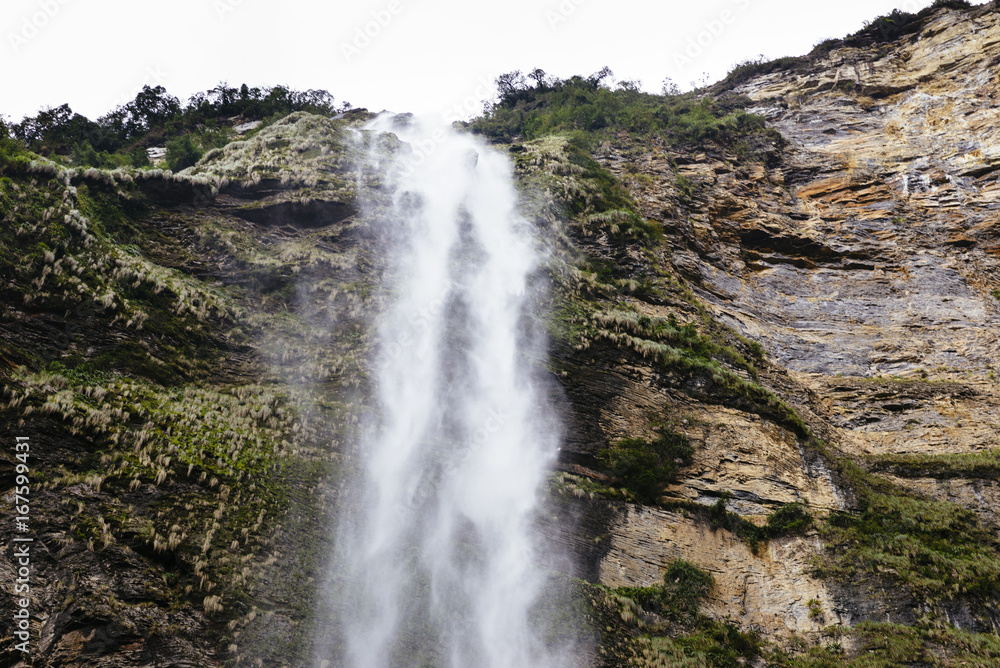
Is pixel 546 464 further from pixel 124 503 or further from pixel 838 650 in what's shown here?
pixel 124 503

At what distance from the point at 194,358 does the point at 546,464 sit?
423 inches

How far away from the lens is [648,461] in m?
17.8

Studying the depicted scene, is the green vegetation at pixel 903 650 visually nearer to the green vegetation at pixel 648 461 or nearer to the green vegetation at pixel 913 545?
the green vegetation at pixel 913 545

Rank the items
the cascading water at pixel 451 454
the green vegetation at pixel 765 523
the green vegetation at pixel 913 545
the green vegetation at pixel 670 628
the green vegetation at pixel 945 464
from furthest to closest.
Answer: the green vegetation at pixel 945 464, the green vegetation at pixel 765 523, the green vegetation at pixel 913 545, the green vegetation at pixel 670 628, the cascading water at pixel 451 454

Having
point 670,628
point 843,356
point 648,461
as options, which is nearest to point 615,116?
point 843,356

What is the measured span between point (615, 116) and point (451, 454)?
3204cm

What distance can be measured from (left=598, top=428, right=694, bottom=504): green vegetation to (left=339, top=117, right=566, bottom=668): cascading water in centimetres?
203

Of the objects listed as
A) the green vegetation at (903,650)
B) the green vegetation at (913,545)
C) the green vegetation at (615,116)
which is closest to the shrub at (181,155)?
the green vegetation at (615,116)

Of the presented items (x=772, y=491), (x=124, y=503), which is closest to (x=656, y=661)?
(x=772, y=491)

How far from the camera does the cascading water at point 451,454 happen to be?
13.1m

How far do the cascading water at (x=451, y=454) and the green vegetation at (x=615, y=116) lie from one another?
1591 centimetres

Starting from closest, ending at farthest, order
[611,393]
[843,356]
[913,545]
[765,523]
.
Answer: [913,545] → [765,523] → [611,393] → [843,356]

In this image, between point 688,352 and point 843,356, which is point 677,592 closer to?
point 688,352

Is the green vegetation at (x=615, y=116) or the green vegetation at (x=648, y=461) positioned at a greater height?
the green vegetation at (x=615, y=116)
